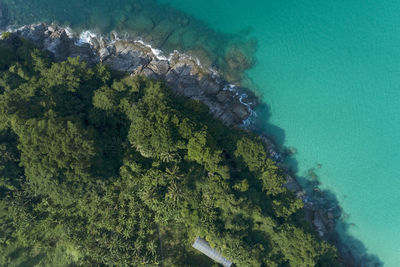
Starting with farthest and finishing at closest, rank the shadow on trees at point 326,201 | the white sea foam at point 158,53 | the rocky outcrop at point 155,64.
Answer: the white sea foam at point 158,53
the shadow on trees at point 326,201
the rocky outcrop at point 155,64

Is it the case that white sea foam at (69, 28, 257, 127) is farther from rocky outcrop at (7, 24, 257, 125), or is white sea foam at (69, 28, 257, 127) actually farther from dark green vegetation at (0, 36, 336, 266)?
dark green vegetation at (0, 36, 336, 266)

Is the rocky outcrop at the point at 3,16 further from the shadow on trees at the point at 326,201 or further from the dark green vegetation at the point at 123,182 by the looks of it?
the shadow on trees at the point at 326,201

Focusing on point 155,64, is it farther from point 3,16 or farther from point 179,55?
point 3,16

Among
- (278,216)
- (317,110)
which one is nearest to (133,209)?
(278,216)

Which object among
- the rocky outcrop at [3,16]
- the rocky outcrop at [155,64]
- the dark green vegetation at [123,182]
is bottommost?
the dark green vegetation at [123,182]

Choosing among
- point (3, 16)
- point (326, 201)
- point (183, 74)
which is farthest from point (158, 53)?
point (326, 201)

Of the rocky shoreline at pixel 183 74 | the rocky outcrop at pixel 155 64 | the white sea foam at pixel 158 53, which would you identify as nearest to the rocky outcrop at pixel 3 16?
the rocky shoreline at pixel 183 74

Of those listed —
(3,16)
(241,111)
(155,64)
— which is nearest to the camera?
(241,111)
